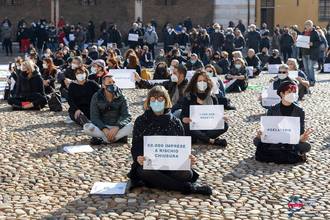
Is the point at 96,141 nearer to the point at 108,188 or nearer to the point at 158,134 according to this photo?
the point at 108,188

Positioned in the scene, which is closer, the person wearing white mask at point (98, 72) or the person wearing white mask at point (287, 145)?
the person wearing white mask at point (287, 145)

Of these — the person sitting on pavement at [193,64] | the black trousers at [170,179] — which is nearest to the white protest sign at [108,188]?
the black trousers at [170,179]

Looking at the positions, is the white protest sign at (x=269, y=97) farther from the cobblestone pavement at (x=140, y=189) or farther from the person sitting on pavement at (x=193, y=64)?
the person sitting on pavement at (x=193, y=64)

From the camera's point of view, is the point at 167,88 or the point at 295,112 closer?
the point at 295,112

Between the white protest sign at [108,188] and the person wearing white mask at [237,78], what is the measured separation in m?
10.7

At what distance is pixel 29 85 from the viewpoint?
1595 cm

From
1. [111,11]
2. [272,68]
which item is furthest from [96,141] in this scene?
[111,11]

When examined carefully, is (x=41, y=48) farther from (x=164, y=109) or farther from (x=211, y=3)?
(x=164, y=109)

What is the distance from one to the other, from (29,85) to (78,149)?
5.36 m

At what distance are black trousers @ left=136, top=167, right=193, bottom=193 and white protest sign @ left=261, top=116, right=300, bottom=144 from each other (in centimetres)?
197

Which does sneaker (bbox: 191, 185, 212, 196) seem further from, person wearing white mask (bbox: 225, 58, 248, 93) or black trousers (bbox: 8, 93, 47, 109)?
person wearing white mask (bbox: 225, 58, 248, 93)

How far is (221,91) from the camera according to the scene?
49.9ft

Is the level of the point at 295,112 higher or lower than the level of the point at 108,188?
higher

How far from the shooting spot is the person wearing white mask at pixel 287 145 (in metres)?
9.91
